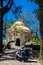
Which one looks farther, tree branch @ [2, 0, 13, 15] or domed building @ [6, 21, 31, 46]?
domed building @ [6, 21, 31, 46]

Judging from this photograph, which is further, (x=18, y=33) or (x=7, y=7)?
(x=18, y=33)

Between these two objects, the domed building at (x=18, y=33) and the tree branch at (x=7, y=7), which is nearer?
the tree branch at (x=7, y=7)

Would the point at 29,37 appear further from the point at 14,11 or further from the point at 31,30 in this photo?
the point at 14,11

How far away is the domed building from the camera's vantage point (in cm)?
4741

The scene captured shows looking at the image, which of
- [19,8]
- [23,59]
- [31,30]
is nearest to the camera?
[23,59]

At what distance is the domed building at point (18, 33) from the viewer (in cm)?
4741

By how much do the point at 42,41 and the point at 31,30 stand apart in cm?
3301

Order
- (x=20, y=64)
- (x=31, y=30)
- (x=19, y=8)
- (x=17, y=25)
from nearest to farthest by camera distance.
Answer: (x=20, y=64) < (x=19, y=8) < (x=17, y=25) < (x=31, y=30)

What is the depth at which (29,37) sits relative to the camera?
2105 inches

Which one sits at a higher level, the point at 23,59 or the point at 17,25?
the point at 17,25

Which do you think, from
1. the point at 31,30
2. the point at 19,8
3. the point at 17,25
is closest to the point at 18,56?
the point at 19,8

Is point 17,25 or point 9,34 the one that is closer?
point 17,25

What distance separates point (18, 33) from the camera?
52.3 metres

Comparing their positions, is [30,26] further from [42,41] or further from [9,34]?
[42,41]
